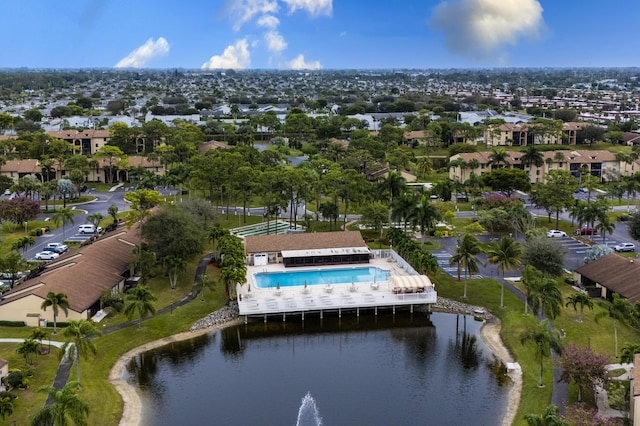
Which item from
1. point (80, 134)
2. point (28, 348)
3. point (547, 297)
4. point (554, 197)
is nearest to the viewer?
point (28, 348)

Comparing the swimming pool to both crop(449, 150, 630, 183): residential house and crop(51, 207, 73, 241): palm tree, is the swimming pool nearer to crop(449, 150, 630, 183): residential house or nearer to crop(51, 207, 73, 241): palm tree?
crop(51, 207, 73, 241): palm tree

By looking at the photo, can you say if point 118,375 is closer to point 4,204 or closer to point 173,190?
point 4,204

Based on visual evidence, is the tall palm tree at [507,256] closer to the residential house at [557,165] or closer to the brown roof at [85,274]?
the brown roof at [85,274]

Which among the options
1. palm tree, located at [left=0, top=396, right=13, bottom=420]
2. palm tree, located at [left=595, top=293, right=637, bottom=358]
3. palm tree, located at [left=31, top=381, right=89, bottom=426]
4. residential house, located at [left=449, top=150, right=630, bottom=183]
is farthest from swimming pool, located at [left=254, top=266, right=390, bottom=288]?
residential house, located at [left=449, top=150, right=630, bottom=183]

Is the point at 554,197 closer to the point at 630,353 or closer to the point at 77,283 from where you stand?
the point at 630,353

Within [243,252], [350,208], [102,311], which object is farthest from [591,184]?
[102,311]

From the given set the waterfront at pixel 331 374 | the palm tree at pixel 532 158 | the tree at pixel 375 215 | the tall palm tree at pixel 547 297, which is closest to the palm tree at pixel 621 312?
the tall palm tree at pixel 547 297

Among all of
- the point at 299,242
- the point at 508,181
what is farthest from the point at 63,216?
the point at 508,181
